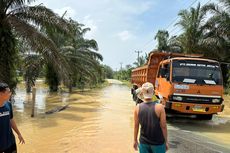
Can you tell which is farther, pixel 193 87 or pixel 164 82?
pixel 164 82

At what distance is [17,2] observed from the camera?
51.8 ft

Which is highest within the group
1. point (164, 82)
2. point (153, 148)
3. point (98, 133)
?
point (164, 82)

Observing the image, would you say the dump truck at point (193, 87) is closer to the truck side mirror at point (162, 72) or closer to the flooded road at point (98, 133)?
the truck side mirror at point (162, 72)

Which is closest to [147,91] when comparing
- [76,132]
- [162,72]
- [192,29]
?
[76,132]

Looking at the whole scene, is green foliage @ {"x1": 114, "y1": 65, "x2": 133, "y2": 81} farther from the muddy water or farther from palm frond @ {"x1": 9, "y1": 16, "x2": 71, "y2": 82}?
the muddy water

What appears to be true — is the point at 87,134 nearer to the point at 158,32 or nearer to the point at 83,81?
the point at 83,81

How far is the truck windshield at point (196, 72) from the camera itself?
1268cm

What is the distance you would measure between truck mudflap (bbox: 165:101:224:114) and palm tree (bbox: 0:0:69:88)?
237 inches

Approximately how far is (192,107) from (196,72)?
4.43 ft

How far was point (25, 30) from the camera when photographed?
15.5 metres

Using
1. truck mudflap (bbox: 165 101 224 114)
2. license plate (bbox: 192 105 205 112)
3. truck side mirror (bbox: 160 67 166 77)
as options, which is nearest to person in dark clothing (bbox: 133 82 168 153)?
truck mudflap (bbox: 165 101 224 114)

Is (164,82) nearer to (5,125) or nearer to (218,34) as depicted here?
(5,125)

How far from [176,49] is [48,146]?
3435 cm

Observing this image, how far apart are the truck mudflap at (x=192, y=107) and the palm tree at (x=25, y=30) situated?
6.02 metres
